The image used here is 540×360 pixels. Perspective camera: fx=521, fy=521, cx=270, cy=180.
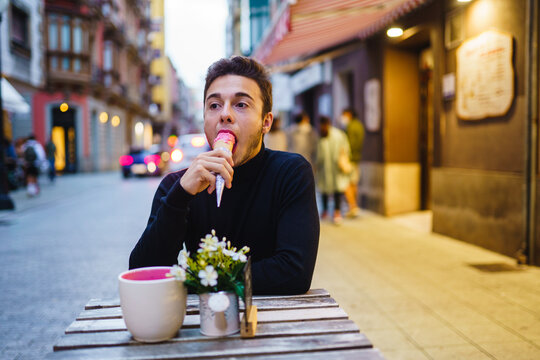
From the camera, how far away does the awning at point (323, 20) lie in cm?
716

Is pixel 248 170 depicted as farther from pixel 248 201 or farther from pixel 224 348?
pixel 224 348

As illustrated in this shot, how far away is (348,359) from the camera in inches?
46.9

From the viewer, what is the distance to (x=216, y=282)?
1.32 m

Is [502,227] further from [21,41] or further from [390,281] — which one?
[21,41]

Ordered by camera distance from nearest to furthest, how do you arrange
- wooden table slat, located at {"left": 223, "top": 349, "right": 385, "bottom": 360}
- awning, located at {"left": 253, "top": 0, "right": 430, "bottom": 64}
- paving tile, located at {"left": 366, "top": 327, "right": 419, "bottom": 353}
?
1. wooden table slat, located at {"left": 223, "top": 349, "right": 385, "bottom": 360}
2. paving tile, located at {"left": 366, "top": 327, "right": 419, "bottom": 353}
3. awning, located at {"left": 253, "top": 0, "right": 430, "bottom": 64}

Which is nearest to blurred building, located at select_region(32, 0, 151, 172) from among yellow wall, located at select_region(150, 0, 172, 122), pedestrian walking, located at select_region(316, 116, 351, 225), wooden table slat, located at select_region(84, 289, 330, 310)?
pedestrian walking, located at select_region(316, 116, 351, 225)

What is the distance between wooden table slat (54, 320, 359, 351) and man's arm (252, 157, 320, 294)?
0.37 metres

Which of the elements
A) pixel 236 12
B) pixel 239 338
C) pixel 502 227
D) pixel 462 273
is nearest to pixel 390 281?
pixel 462 273

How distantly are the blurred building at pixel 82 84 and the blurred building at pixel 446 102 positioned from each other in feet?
59.5

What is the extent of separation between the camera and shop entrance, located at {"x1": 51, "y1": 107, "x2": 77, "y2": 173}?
90.2 feet

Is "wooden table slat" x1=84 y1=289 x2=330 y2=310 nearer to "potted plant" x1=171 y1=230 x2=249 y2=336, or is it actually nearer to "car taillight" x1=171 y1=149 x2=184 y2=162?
"potted plant" x1=171 y1=230 x2=249 y2=336

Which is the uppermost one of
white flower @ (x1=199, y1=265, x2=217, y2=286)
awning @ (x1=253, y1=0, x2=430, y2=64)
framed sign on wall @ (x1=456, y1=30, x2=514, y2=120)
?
awning @ (x1=253, y1=0, x2=430, y2=64)

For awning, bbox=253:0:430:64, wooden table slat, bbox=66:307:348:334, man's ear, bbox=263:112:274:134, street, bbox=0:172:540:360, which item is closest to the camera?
wooden table slat, bbox=66:307:348:334

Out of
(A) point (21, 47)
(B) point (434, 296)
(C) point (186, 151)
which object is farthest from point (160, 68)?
(B) point (434, 296)
